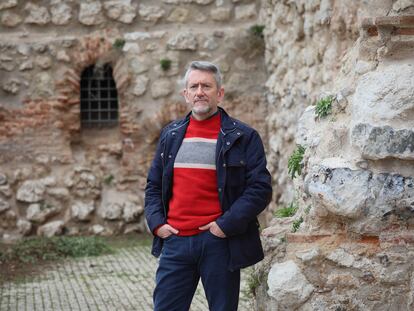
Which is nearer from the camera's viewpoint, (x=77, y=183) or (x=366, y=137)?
(x=366, y=137)

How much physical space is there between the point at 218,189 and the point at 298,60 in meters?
4.54

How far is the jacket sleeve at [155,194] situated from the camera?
3.92m

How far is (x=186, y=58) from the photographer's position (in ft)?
32.0

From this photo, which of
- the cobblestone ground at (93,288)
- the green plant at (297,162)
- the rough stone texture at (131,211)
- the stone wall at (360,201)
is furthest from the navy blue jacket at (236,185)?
the rough stone texture at (131,211)

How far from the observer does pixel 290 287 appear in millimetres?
3787

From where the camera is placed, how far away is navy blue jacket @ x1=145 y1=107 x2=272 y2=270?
3701mm

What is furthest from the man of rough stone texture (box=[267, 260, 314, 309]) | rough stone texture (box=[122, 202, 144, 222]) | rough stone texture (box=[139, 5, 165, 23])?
rough stone texture (box=[139, 5, 165, 23])

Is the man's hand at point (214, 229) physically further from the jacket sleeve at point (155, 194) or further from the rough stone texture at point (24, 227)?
the rough stone texture at point (24, 227)

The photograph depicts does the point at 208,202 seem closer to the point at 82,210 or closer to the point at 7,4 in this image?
the point at 82,210

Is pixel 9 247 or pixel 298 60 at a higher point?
pixel 298 60

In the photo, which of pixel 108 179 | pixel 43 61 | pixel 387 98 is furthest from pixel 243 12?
pixel 387 98

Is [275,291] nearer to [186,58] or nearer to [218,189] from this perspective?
[218,189]

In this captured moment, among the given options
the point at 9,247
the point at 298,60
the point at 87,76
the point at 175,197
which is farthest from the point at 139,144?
the point at 175,197

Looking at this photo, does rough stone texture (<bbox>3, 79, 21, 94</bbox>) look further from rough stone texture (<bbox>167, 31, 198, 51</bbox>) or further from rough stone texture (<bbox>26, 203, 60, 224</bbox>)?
rough stone texture (<bbox>167, 31, 198, 51</bbox>)
